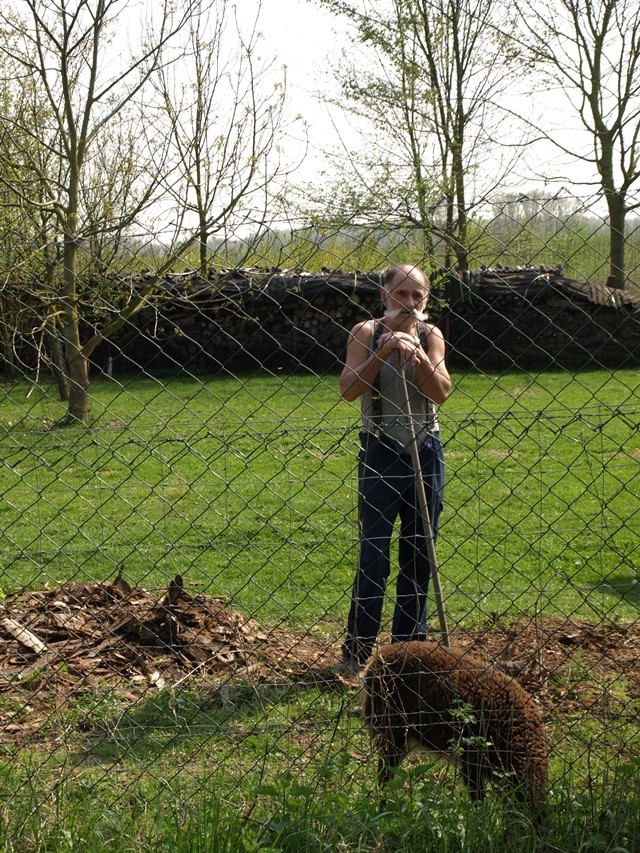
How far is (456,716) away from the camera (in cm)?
286

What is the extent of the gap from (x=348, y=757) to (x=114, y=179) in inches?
396

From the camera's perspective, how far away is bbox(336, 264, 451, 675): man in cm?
344

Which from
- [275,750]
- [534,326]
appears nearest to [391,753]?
[275,750]

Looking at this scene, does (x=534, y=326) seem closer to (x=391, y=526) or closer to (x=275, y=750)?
(x=391, y=526)

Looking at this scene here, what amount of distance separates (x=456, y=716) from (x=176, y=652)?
176 cm

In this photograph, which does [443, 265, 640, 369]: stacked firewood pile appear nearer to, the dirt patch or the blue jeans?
the dirt patch

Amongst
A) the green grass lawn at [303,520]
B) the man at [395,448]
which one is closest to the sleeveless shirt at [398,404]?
the man at [395,448]

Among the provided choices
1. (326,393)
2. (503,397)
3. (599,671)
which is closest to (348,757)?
(599,671)

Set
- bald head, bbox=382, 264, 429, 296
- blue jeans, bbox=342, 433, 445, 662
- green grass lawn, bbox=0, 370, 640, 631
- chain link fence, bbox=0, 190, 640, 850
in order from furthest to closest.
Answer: green grass lawn, bbox=0, 370, 640, 631, blue jeans, bbox=342, 433, 445, 662, bald head, bbox=382, 264, 429, 296, chain link fence, bbox=0, 190, 640, 850

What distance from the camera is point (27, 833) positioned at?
2.46m

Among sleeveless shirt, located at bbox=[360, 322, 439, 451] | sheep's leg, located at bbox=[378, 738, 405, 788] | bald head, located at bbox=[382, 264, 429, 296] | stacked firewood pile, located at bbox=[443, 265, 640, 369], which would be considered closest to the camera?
sheep's leg, located at bbox=[378, 738, 405, 788]

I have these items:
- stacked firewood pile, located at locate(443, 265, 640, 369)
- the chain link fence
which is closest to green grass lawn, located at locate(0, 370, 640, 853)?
the chain link fence

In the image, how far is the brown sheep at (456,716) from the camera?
2758mm

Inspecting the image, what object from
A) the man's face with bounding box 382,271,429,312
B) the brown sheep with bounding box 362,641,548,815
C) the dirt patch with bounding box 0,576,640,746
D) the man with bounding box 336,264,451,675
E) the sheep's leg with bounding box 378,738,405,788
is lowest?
the dirt patch with bounding box 0,576,640,746
